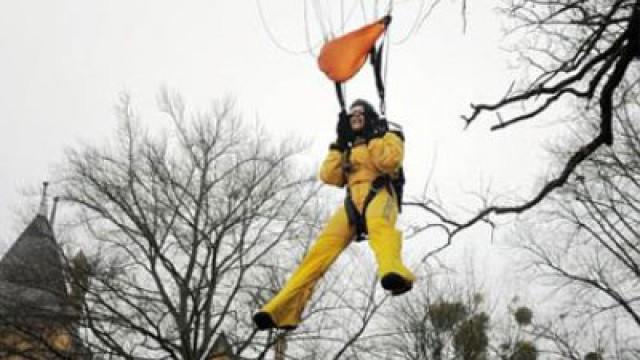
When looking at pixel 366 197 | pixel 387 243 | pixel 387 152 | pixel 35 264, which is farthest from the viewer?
pixel 35 264

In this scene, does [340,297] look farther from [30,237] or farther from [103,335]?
[30,237]

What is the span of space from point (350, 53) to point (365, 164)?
74 centimetres

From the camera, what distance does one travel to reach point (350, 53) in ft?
14.1

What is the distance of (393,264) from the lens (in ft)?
12.3

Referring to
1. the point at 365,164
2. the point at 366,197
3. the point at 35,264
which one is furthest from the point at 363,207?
the point at 35,264

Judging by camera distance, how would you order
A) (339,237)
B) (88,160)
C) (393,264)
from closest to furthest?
(393,264) < (339,237) < (88,160)

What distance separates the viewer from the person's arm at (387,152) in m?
4.12

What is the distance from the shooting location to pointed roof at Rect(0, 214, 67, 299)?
12.4 m

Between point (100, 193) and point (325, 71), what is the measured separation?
1053 centimetres

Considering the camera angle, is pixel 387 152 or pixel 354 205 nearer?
pixel 387 152

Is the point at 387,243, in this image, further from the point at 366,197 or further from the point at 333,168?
the point at 333,168

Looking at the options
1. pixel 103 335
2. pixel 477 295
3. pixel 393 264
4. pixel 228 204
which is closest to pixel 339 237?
pixel 393 264

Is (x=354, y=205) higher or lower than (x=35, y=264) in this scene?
lower

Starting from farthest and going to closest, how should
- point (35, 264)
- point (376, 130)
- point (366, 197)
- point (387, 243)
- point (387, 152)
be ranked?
point (35, 264) < point (376, 130) < point (366, 197) < point (387, 152) < point (387, 243)
